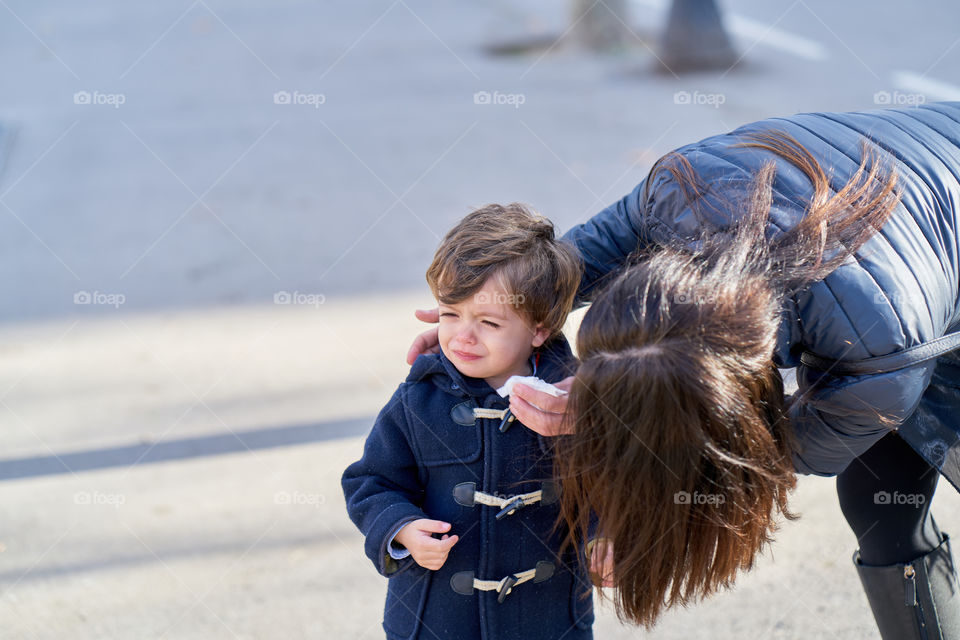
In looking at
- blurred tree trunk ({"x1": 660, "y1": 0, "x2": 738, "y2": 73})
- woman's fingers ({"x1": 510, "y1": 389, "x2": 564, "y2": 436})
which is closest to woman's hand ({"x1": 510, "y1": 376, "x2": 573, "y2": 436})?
woman's fingers ({"x1": 510, "y1": 389, "x2": 564, "y2": 436})

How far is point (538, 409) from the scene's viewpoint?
1.60m

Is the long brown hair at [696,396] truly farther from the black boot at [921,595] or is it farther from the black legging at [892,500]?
the black boot at [921,595]

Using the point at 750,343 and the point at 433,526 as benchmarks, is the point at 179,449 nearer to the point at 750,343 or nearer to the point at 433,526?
the point at 433,526

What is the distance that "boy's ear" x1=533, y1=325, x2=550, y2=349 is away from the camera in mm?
1796

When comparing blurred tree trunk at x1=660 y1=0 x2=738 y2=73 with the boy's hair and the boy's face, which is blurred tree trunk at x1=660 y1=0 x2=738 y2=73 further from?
the boy's face

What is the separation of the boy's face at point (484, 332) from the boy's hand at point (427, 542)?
299mm

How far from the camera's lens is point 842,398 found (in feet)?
5.07

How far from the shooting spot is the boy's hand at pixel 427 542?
165 centimetres

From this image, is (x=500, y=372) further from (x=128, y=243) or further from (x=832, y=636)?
(x=128, y=243)

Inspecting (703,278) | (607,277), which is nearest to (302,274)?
(607,277)

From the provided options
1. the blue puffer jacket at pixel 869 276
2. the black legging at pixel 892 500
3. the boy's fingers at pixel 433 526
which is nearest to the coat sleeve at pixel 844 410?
the blue puffer jacket at pixel 869 276

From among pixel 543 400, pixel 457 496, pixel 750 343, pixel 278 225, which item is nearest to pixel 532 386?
pixel 543 400

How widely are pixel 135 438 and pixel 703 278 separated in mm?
2434

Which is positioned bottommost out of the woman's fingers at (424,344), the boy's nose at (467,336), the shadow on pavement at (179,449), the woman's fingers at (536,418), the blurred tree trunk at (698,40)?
the shadow on pavement at (179,449)
